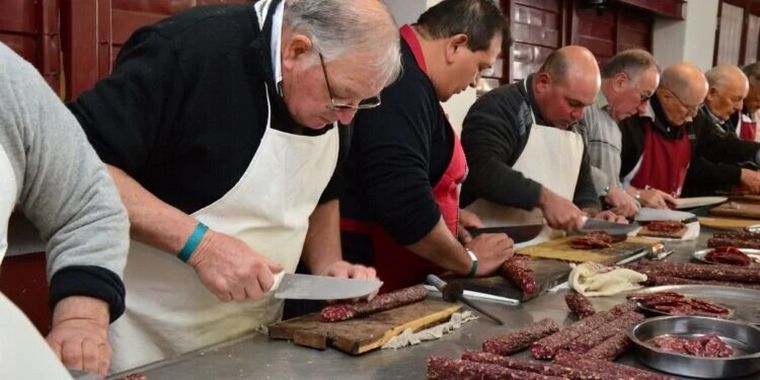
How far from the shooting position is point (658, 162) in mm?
5559

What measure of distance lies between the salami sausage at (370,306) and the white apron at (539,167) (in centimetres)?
158

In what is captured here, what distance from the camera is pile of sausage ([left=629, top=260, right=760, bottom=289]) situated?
2861mm

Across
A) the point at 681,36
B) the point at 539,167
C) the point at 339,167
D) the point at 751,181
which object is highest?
the point at 681,36

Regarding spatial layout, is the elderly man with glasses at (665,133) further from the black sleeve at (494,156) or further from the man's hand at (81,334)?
the man's hand at (81,334)

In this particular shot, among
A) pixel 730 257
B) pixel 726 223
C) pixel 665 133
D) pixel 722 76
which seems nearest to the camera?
pixel 730 257

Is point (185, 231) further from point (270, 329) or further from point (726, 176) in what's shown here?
point (726, 176)

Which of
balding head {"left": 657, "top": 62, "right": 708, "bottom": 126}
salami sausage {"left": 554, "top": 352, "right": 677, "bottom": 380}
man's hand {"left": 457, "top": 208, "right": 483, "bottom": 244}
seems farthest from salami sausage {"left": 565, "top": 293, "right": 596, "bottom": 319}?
balding head {"left": 657, "top": 62, "right": 708, "bottom": 126}

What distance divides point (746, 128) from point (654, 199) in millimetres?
3577

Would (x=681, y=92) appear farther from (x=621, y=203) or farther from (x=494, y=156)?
(x=494, y=156)

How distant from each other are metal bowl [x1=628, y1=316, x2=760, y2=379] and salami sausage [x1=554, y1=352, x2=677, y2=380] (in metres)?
0.08

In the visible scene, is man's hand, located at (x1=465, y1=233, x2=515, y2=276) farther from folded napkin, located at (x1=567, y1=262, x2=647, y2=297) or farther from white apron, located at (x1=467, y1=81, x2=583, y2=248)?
white apron, located at (x1=467, y1=81, x2=583, y2=248)

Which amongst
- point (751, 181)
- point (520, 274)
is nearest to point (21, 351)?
point (520, 274)

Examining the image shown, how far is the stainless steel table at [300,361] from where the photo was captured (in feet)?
5.90

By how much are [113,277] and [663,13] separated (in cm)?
792
